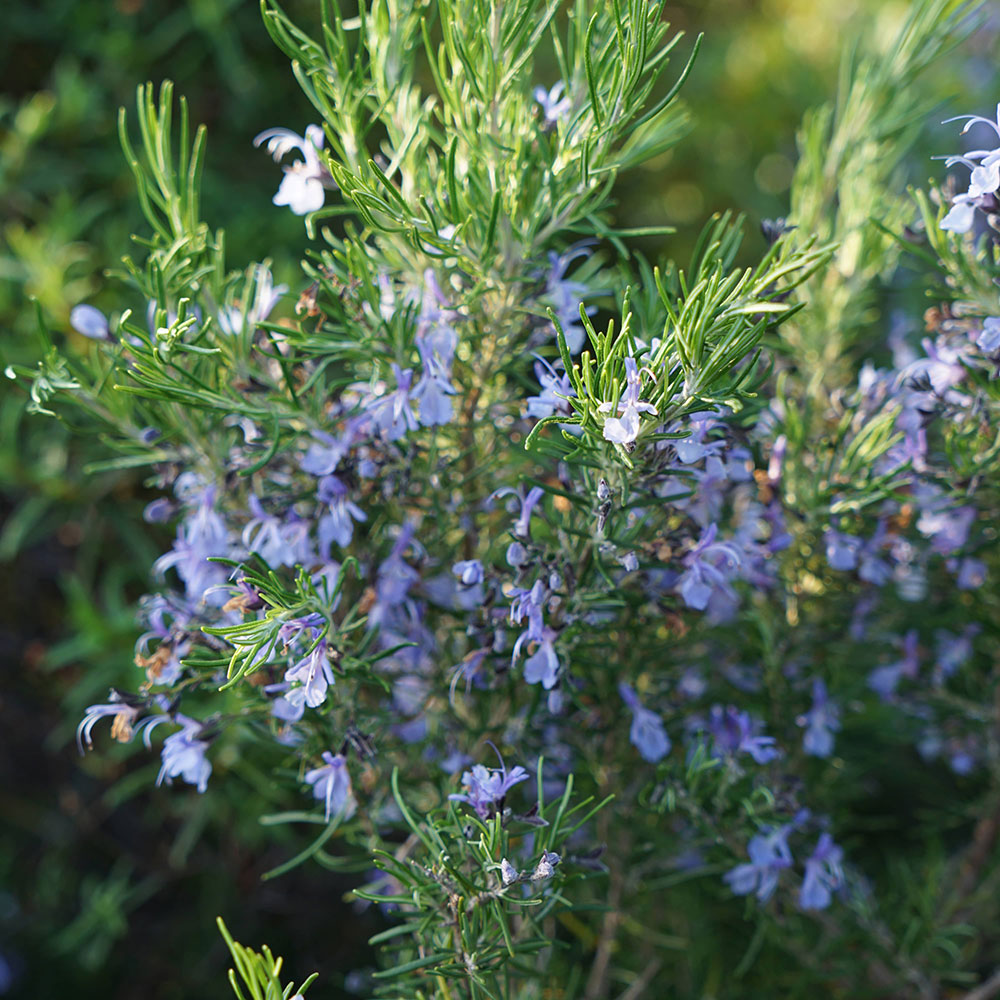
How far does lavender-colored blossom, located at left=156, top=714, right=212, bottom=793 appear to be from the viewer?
0.58 metres

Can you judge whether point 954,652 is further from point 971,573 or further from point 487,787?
point 487,787

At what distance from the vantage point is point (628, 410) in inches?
18.0

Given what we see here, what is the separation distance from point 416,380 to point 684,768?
351 millimetres

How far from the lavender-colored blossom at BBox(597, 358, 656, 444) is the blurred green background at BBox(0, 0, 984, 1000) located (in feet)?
2.02

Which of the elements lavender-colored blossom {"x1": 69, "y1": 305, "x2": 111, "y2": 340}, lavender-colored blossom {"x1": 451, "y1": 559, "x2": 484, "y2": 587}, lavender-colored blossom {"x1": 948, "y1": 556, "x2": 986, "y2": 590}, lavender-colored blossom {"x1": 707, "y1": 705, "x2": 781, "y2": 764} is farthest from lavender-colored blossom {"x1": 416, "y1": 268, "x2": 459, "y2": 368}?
lavender-colored blossom {"x1": 948, "y1": 556, "x2": 986, "y2": 590}

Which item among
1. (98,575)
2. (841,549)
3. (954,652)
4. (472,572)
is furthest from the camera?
(98,575)

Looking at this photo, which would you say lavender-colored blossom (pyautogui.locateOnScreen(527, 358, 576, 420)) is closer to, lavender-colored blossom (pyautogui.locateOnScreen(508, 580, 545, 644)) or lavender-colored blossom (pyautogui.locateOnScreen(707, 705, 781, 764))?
lavender-colored blossom (pyautogui.locateOnScreen(508, 580, 545, 644))

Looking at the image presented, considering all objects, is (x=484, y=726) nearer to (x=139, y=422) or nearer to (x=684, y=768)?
(x=684, y=768)

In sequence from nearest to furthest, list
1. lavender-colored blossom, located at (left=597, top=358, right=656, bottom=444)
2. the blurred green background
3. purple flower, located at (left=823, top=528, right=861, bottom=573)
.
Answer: lavender-colored blossom, located at (left=597, top=358, right=656, bottom=444), purple flower, located at (left=823, top=528, right=861, bottom=573), the blurred green background

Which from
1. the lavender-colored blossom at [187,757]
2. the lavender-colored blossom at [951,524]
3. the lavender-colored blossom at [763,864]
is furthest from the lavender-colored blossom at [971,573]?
the lavender-colored blossom at [187,757]

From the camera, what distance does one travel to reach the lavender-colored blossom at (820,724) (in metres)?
0.71

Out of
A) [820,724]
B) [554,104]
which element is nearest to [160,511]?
[554,104]

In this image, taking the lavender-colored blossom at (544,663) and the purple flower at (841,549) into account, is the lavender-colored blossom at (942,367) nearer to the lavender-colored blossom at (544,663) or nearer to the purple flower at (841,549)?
the purple flower at (841,549)

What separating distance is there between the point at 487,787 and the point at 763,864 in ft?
0.86
